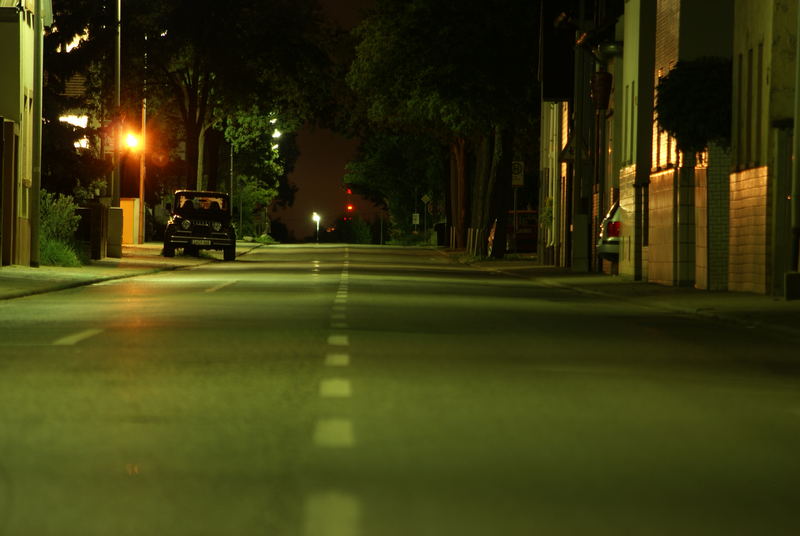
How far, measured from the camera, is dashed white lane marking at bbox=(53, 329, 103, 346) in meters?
15.7

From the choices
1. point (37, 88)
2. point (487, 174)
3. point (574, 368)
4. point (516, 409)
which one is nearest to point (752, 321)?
point (574, 368)

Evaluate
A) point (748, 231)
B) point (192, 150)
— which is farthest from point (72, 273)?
point (192, 150)

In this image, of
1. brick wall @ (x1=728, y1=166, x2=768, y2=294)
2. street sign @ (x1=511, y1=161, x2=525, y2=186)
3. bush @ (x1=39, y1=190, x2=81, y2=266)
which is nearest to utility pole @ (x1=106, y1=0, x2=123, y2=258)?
bush @ (x1=39, y1=190, x2=81, y2=266)

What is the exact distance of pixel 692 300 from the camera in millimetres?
27953

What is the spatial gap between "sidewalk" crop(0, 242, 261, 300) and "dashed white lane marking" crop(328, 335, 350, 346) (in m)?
10.1

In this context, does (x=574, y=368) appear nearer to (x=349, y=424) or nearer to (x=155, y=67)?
(x=349, y=424)

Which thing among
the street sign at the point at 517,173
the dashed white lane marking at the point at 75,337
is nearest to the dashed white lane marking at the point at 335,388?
the dashed white lane marking at the point at 75,337

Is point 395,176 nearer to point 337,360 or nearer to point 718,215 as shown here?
point 718,215

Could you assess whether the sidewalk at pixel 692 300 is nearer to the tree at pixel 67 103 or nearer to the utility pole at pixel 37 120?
the utility pole at pixel 37 120

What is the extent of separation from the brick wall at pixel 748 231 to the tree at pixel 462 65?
84.8 feet

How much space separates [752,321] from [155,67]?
4726cm

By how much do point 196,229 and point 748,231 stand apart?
94.8ft

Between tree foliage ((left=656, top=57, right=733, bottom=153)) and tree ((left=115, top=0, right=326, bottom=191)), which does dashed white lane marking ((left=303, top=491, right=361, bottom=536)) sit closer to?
tree foliage ((left=656, top=57, right=733, bottom=153))

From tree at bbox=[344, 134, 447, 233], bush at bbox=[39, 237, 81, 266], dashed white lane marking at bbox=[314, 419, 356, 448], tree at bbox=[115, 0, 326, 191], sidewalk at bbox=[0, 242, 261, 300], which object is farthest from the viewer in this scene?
tree at bbox=[344, 134, 447, 233]
